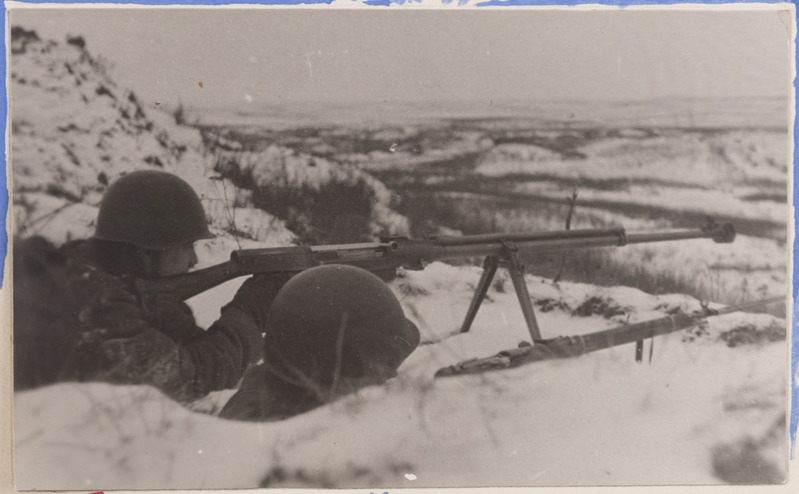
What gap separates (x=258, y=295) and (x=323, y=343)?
11.4 inches

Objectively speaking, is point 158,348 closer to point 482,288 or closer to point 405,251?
point 405,251

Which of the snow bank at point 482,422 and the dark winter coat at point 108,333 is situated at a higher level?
the dark winter coat at point 108,333

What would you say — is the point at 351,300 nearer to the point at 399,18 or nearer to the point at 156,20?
the point at 399,18

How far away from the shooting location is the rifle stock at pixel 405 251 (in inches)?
103

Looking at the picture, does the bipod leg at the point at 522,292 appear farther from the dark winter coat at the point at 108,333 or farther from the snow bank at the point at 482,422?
the dark winter coat at the point at 108,333

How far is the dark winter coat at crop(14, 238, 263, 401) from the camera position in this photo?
8.49ft

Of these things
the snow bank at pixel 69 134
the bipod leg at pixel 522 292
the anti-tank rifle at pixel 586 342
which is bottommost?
the anti-tank rifle at pixel 586 342

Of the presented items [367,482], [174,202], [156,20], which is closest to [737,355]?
[367,482]

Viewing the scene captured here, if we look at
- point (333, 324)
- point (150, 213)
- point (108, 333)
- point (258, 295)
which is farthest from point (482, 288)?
point (108, 333)

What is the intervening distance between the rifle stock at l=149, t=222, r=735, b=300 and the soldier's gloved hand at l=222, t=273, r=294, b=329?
0.09ft

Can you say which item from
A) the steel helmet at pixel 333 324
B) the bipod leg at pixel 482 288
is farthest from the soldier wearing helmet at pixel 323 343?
the bipod leg at pixel 482 288

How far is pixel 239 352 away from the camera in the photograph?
2.62 m

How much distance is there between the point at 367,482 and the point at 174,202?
1176mm

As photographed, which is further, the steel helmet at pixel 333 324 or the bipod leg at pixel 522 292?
the bipod leg at pixel 522 292
